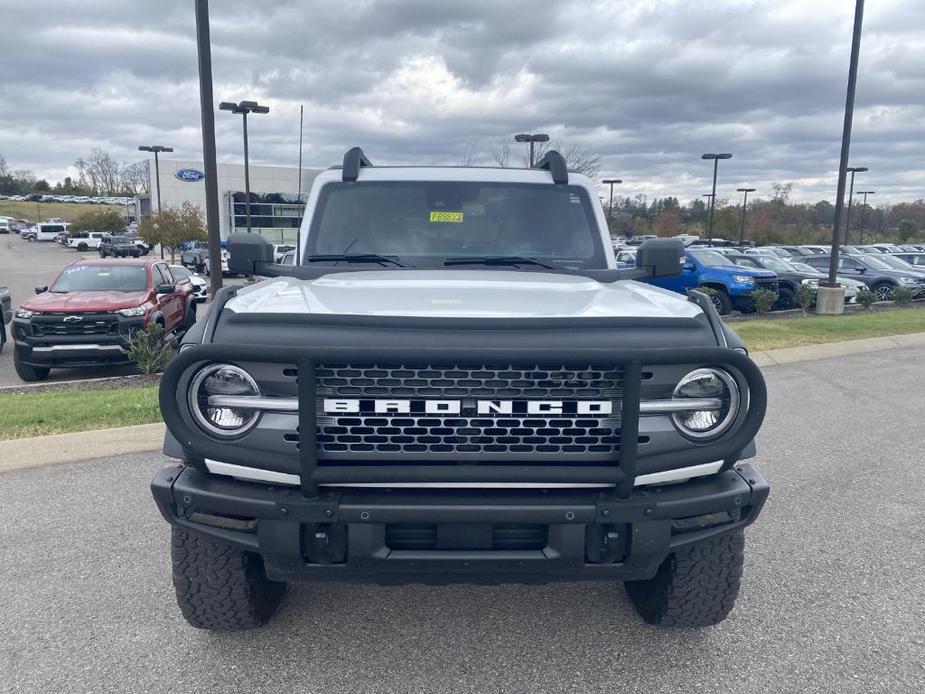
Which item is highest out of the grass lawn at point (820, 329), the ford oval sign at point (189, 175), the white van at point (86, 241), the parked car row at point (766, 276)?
the ford oval sign at point (189, 175)

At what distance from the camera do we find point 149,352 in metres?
9.55

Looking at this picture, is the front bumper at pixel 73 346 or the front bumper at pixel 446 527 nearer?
the front bumper at pixel 446 527

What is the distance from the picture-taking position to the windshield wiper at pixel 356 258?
4.03 meters

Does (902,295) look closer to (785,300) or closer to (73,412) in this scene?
(785,300)

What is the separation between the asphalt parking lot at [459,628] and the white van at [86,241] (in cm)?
6725

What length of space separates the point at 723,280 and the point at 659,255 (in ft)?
43.3

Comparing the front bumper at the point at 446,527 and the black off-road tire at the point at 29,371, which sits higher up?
the front bumper at the point at 446,527

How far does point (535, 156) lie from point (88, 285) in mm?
22318

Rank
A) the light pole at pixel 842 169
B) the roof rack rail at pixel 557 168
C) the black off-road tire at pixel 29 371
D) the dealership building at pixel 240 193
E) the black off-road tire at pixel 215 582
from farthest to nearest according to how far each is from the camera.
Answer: the dealership building at pixel 240 193 < the light pole at pixel 842 169 < the black off-road tire at pixel 29 371 < the roof rack rail at pixel 557 168 < the black off-road tire at pixel 215 582

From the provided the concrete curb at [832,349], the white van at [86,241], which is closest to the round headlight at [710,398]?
the concrete curb at [832,349]

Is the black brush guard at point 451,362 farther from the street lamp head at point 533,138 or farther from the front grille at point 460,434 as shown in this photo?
the street lamp head at point 533,138

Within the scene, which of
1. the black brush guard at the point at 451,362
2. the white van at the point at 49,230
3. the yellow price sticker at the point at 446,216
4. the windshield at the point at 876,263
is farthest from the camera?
the white van at the point at 49,230

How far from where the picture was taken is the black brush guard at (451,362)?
2.38 meters

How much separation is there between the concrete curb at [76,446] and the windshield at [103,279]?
5.82m
